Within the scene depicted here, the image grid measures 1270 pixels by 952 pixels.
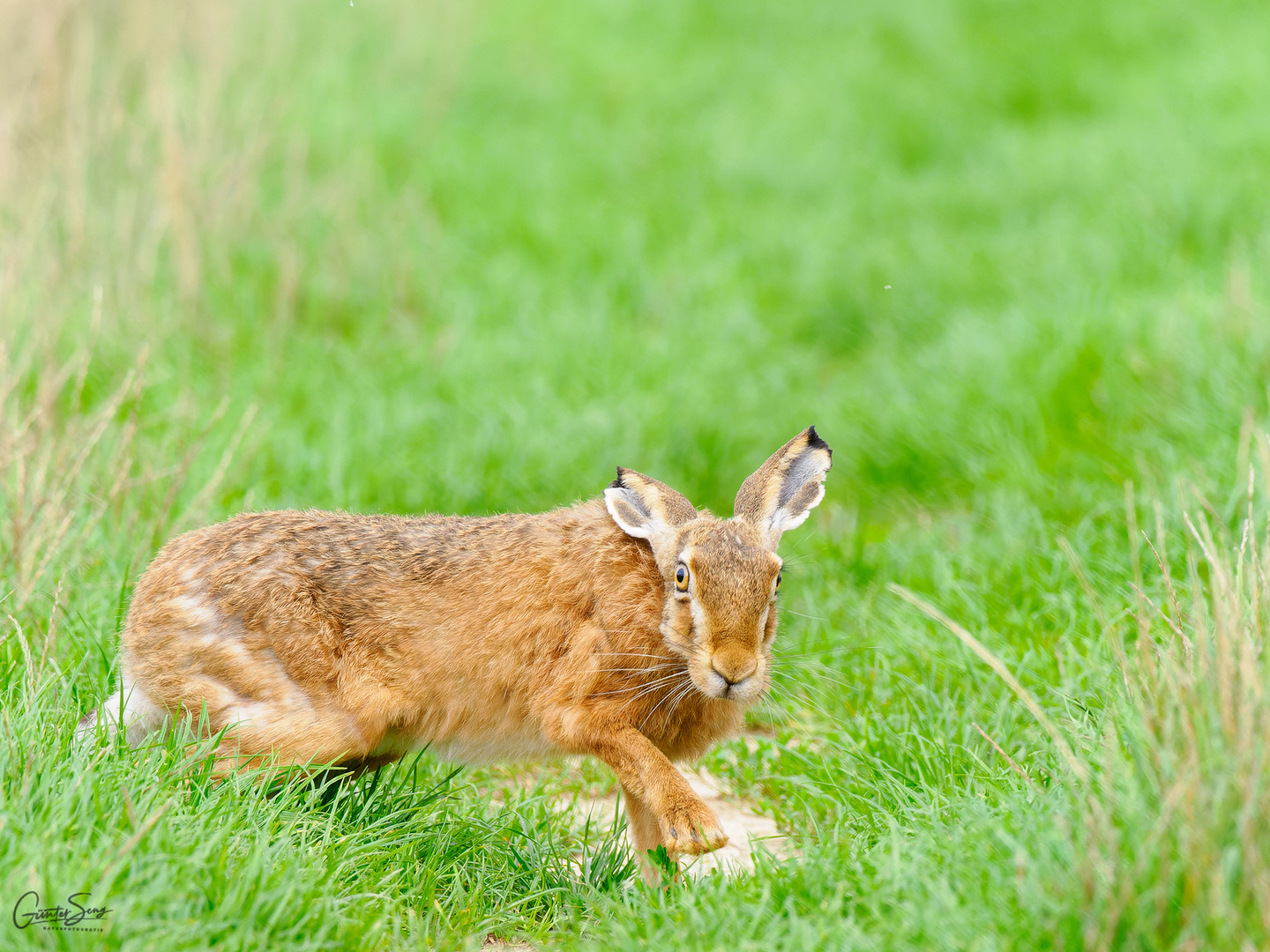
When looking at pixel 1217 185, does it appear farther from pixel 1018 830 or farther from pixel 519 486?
pixel 1018 830

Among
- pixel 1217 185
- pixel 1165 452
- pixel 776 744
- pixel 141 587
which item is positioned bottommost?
pixel 776 744

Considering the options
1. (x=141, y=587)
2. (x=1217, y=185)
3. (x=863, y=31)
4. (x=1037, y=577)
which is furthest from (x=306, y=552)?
(x=863, y=31)

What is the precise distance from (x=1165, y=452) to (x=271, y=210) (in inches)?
212

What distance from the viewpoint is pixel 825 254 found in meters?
9.19

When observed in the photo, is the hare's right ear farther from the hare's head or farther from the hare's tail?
the hare's tail

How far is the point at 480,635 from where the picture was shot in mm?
4164

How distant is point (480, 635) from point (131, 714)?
3.42ft

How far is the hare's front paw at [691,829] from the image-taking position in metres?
A: 3.62

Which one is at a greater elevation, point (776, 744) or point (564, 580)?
point (564, 580)

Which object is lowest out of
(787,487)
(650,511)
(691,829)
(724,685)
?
(691,829)
